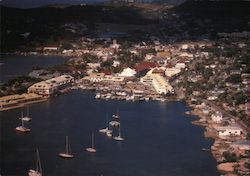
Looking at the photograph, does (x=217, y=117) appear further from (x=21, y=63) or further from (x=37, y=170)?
(x=21, y=63)

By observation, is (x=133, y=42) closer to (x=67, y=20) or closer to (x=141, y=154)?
(x=67, y=20)

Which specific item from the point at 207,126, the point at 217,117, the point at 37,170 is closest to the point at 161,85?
the point at 217,117

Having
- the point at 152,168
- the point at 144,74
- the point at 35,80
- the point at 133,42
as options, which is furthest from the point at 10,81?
the point at 133,42

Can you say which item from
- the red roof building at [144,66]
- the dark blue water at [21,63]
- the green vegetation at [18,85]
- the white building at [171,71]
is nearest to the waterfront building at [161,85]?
the white building at [171,71]

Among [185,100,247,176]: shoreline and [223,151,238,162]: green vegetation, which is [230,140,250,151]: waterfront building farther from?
[223,151,238,162]: green vegetation

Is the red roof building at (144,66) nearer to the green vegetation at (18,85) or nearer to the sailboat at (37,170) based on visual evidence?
the green vegetation at (18,85)

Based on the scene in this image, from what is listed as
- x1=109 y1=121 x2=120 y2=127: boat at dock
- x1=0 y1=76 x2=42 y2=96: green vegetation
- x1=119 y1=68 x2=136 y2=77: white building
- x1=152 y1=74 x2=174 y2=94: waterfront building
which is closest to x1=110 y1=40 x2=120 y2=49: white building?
x1=119 y1=68 x2=136 y2=77: white building
